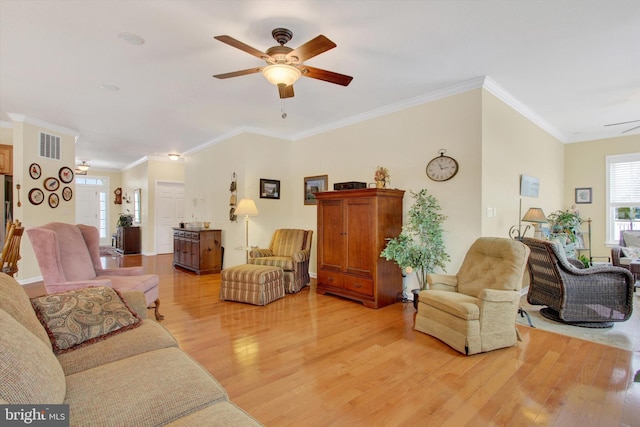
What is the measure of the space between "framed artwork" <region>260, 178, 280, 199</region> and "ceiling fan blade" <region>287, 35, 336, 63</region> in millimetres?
3370

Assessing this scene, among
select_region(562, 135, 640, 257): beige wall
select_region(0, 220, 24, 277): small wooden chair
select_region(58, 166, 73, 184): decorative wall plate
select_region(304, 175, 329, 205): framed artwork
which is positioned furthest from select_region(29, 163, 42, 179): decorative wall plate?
select_region(562, 135, 640, 257): beige wall

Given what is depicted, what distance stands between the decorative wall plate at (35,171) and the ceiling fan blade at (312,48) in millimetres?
5313

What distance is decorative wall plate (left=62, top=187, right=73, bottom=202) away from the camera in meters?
5.77

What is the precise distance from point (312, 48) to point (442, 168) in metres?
2.36

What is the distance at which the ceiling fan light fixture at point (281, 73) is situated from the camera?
2543 millimetres

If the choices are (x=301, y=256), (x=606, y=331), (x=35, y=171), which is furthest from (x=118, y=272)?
(x=606, y=331)

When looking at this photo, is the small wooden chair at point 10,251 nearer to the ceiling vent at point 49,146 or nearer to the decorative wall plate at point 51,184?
the decorative wall plate at point 51,184

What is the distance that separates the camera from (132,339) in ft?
5.84

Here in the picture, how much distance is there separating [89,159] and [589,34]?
1062 cm

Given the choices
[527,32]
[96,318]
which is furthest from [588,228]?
[96,318]

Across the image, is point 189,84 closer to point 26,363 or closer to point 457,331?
point 26,363

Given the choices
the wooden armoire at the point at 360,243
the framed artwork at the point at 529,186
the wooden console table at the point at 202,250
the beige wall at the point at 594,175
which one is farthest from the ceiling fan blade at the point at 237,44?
the beige wall at the point at 594,175

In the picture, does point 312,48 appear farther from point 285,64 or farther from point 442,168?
point 442,168

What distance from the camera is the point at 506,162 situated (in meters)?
4.06
